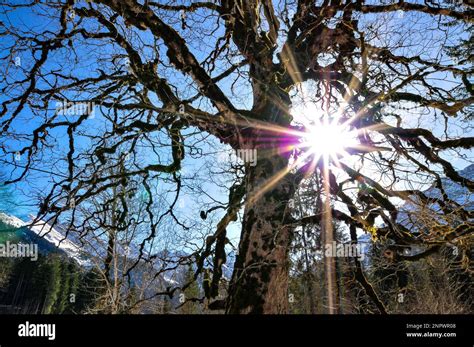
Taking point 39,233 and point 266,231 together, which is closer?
point 266,231

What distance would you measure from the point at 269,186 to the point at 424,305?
58.1ft

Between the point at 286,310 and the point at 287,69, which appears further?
the point at 287,69

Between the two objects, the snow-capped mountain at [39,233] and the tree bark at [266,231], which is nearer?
the tree bark at [266,231]

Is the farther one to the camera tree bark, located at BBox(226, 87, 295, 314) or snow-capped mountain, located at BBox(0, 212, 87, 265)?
snow-capped mountain, located at BBox(0, 212, 87, 265)

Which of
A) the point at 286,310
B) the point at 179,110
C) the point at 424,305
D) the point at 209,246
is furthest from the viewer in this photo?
the point at 424,305

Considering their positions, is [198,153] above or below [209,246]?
above
